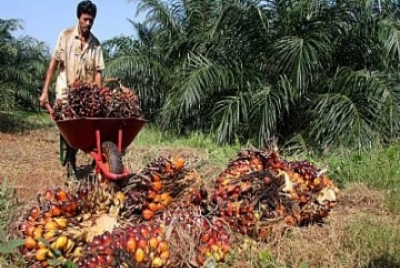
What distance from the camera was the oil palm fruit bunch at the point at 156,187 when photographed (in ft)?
11.3

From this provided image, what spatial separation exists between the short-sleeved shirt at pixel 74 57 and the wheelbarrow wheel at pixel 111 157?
898 mm

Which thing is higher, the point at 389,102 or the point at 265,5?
the point at 265,5

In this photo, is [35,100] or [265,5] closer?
[265,5]

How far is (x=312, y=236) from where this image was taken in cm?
368

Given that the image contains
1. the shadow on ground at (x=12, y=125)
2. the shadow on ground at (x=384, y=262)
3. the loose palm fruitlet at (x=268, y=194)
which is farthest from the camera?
the shadow on ground at (x=12, y=125)

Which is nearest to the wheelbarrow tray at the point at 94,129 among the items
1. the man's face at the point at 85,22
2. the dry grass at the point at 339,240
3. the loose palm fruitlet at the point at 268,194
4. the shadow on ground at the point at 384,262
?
the dry grass at the point at 339,240

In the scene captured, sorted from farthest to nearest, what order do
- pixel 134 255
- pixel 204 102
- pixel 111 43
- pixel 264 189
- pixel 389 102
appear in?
pixel 111 43 < pixel 204 102 < pixel 389 102 < pixel 264 189 < pixel 134 255

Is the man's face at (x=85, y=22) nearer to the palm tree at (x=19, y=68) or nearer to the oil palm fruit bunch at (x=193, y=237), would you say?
the oil palm fruit bunch at (x=193, y=237)

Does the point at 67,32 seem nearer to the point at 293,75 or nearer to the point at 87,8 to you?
the point at 87,8

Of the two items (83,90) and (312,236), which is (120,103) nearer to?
(83,90)

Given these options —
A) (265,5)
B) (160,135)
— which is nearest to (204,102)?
(160,135)

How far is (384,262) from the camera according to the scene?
3191 mm

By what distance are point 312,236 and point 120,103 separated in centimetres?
154

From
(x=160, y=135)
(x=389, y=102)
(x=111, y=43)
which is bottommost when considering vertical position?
(x=160, y=135)
